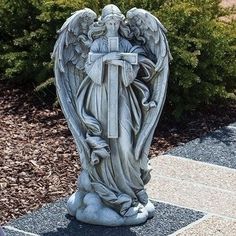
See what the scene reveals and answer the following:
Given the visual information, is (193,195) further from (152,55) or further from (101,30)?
(101,30)

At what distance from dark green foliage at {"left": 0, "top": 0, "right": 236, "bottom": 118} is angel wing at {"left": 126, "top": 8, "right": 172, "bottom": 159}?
97.6 inches

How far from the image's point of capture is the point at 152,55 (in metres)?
6.89

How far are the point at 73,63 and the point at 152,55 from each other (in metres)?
0.63

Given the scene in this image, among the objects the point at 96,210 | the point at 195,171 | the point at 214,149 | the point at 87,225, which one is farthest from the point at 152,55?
the point at 214,149

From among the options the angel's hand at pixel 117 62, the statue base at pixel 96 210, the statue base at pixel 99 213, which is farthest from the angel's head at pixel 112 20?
the statue base at pixel 99 213

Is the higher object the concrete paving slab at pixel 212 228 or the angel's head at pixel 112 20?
the angel's head at pixel 112 20

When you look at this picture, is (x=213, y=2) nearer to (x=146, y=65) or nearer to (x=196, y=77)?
(x=196, y=77)

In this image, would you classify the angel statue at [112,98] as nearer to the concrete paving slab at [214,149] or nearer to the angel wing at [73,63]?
the angel wing at [73,63]

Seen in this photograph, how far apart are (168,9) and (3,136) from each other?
2.37m

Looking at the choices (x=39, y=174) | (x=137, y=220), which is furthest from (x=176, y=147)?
(x=137, y=220)

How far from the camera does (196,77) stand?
31.4 ft

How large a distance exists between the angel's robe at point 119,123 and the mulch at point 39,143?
32.2 inches

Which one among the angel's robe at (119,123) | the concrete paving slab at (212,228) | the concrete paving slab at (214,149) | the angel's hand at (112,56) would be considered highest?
the angel's hand at (112,56)

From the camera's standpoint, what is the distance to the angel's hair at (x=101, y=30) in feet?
22.5
